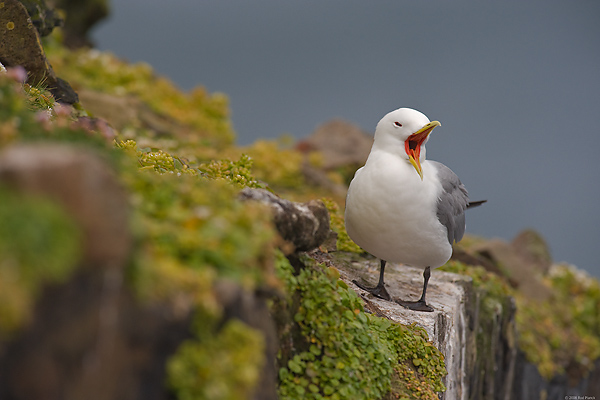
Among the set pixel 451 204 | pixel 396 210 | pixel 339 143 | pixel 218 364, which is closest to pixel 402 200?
pixel 396 210

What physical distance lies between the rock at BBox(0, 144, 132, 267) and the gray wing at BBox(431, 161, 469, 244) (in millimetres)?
3589

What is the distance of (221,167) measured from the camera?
17.8 ft

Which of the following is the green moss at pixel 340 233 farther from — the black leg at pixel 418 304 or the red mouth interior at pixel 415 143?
the red mouth interior at pixel 415 143

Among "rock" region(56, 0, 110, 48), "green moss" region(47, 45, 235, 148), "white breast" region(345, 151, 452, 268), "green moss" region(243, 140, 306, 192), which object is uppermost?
"rock" region(56, 0, 110, 48)

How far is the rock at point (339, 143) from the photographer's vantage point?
15.0 metres

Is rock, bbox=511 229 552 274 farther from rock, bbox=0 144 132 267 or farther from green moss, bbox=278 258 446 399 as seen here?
rock, bbox=0 144 132 267

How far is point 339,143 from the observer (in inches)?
629

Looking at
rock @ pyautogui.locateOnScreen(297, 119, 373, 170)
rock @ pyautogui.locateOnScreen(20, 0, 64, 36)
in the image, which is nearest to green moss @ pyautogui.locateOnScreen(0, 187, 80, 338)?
rock @ pyautogui.locateOnScreen(20, 0, 64, 36)

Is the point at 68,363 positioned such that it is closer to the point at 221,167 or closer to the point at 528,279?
the point at 221,167

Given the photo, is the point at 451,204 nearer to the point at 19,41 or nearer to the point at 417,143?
the point at 417,143

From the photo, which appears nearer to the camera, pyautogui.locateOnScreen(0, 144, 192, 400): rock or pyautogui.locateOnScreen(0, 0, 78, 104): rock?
pyautogui.locateOnScreen(0, 144, 192, 400): rock

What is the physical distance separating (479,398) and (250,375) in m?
5.78

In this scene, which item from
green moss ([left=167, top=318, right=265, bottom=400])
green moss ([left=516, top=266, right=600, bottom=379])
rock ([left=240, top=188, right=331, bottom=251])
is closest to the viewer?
green moss ([left=167, top=318, right=265, bottom=400])

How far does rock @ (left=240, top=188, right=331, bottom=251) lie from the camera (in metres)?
3.98
